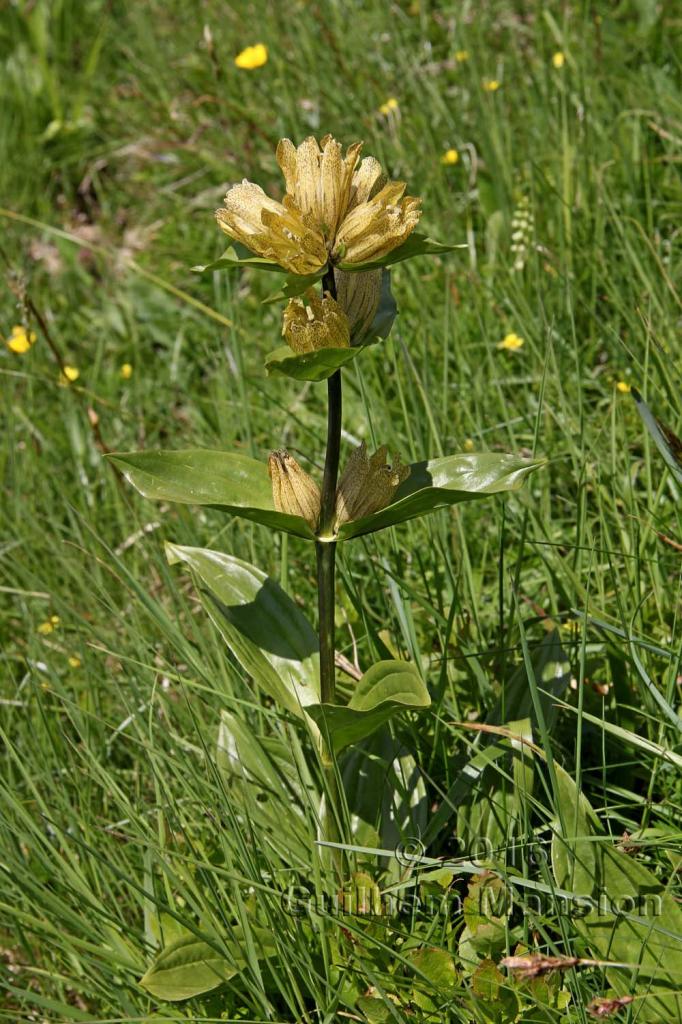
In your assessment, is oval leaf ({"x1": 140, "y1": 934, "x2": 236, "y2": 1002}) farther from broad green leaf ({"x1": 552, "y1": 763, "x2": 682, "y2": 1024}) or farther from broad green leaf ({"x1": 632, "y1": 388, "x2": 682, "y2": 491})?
broad green leaf ({"x1": 632, "y1": 388, "x2": 682, "y2": 491})

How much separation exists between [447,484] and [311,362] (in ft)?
1.09

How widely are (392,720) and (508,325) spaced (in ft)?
4.41

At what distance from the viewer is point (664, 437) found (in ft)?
5.23

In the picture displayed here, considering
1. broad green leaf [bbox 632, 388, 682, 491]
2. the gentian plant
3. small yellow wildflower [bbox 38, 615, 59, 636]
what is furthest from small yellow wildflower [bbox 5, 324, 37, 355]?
broad green leaf [bbox 632, 388, 682, 491]

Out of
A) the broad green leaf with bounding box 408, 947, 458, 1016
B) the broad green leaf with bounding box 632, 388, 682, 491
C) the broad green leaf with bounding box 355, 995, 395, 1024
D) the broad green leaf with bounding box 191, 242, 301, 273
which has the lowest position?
the broad green leaf with bounding box 355, 995, 395, 1024

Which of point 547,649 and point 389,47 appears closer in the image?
point 547,649

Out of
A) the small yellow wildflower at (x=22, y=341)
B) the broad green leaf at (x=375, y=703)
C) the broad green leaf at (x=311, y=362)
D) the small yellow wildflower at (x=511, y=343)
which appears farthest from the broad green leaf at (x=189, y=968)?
the small yellow wildflower at (x=22, y=341)

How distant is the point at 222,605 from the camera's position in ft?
5.51

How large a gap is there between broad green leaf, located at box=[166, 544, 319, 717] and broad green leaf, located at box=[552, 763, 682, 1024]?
1.47 ft

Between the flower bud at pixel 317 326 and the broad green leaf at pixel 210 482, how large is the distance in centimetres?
25

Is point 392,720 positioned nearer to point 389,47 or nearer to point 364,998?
point 364,998

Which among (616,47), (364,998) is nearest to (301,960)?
(364,998)

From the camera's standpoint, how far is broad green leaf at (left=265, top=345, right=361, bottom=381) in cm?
135

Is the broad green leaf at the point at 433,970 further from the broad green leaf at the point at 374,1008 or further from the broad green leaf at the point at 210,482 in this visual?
the broad green leaf at the point at 210,482
